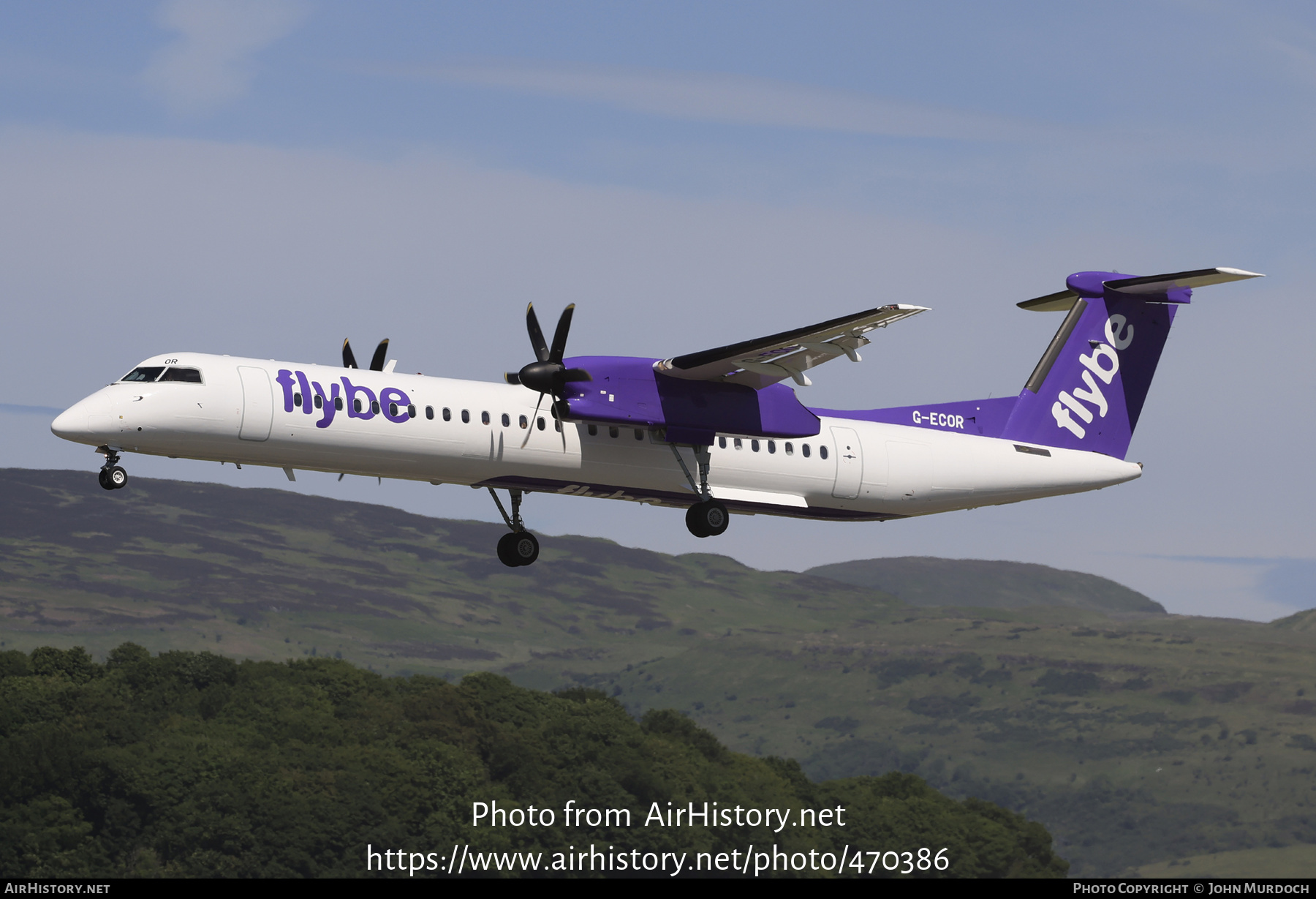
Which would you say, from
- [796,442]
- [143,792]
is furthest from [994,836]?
[796,442]

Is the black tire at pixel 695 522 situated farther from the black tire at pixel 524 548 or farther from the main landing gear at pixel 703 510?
the black tire at pixel 524 548

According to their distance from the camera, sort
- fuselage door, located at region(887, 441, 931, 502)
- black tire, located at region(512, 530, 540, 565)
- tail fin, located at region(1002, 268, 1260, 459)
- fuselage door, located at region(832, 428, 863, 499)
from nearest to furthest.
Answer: black tire, located at region(512, 530, 540, 565), fuselage door, located at region(832, 428, 863, 499), fuselage door, located at region(887, 441, 931, 502), tail fin, located at region(1002, 268, 1260, 459)

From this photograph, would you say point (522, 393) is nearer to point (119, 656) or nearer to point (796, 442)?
point (796, 442)

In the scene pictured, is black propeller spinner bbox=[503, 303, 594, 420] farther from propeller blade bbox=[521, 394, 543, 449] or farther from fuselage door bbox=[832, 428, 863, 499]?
fuselage door bbox=[832, 428, 863, 499]

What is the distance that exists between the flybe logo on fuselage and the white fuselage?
43 millimetres

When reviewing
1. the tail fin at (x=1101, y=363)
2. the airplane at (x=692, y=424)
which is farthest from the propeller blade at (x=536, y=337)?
the tail fin at (x=1101, y=363)

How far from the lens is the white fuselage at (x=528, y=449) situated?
3103cm

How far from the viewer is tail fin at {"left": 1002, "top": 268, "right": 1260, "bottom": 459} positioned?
135ft

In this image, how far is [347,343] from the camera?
36219 mm

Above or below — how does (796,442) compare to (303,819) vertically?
above

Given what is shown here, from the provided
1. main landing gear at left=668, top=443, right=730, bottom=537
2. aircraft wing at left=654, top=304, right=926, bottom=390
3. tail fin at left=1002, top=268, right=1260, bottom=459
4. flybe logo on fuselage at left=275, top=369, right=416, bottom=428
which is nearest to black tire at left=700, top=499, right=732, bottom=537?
main landing gear at left=668, top=443, right=730, bottom=537

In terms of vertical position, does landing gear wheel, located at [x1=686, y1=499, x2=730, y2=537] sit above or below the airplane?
below

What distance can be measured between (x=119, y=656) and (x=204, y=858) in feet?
124

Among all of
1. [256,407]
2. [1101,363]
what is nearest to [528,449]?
[256,407]
